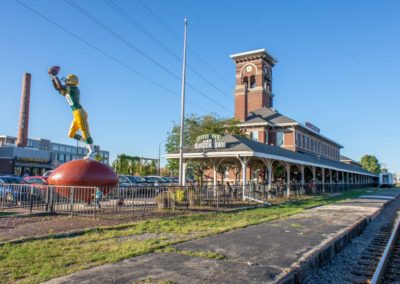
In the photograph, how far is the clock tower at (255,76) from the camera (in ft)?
182

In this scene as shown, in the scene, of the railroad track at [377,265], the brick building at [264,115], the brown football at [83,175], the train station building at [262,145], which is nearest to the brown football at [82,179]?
the brown football at [83,175]

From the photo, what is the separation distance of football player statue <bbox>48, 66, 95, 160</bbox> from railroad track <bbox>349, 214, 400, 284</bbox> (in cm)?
1360

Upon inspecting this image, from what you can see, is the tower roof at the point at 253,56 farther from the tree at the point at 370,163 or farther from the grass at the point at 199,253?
the tree at the point at 370,163

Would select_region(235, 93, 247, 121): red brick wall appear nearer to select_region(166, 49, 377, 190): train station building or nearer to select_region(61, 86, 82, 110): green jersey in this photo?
select_region(166, 49, 377, 190): train station building

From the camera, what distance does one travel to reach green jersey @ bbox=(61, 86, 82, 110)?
17.6 meters

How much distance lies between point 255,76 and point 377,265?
167 feet

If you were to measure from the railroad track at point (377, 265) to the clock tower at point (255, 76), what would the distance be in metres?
43.9

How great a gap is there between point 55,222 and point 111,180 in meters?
4.89

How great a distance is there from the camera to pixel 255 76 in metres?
56.4

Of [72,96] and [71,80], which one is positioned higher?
[71,80]

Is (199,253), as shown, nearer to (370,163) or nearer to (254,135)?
(254,135)

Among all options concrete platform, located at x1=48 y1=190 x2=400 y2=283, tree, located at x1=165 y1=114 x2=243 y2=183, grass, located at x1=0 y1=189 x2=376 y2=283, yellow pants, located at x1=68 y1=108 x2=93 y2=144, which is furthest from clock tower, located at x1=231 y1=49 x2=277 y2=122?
concrete platform, located at x1=48 y1=190 x2=400 y2=283

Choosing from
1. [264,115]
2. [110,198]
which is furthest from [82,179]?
[264,115]

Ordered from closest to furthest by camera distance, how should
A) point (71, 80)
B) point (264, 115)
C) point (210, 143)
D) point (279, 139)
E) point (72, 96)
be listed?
point (71, 80) → point (72, 96) → point (210, 143) → point (279, 139) → point (264, 115)
